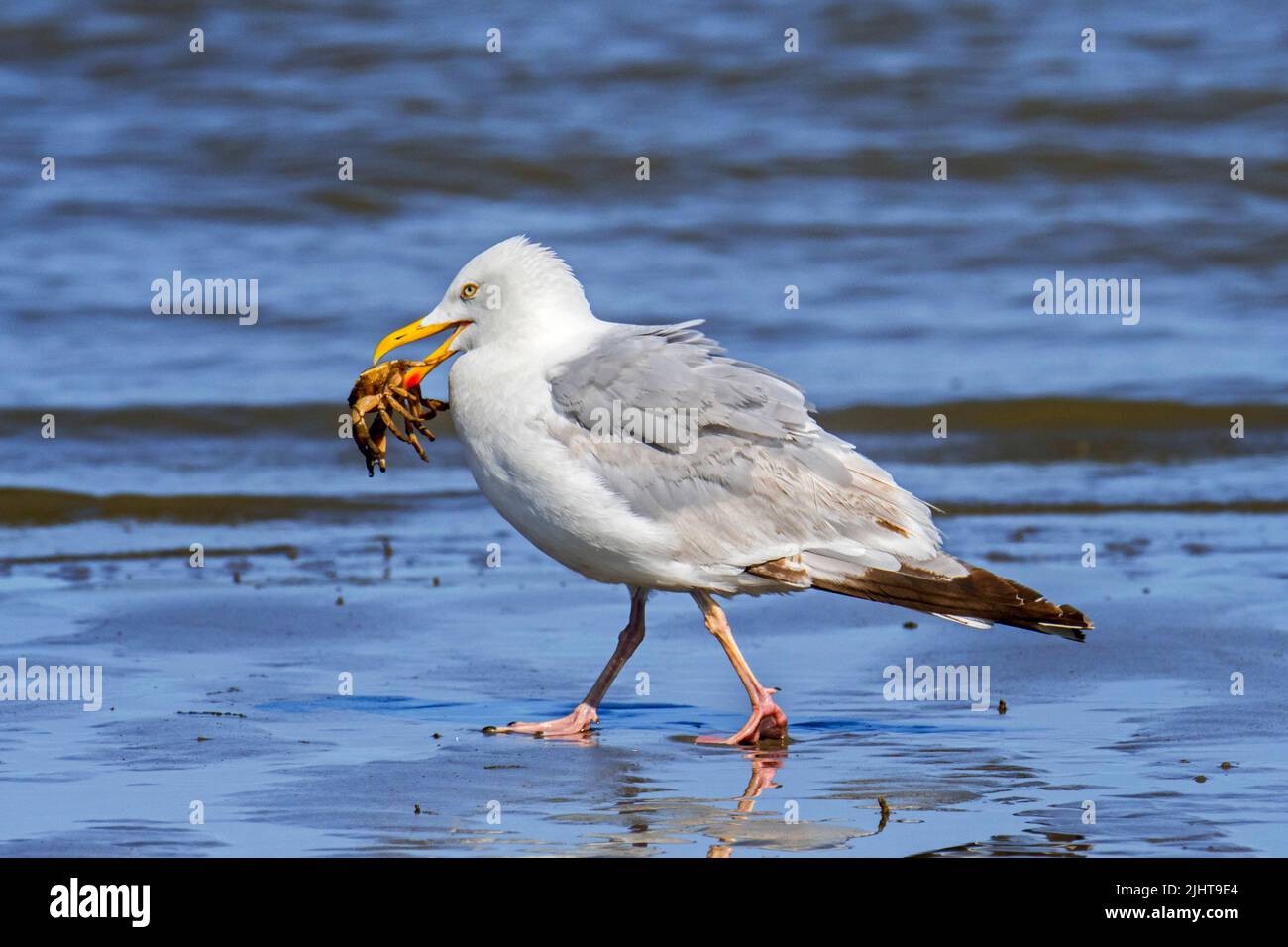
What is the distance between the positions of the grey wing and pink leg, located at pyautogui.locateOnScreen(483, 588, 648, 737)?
55 cm

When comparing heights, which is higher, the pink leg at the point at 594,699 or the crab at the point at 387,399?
the crab at the point at 387,399

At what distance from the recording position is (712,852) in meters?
4.75

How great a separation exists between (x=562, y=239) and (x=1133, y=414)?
19.7 feet

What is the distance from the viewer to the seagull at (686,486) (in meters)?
5.99

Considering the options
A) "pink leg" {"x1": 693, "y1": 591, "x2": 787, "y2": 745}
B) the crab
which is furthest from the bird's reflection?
the crab

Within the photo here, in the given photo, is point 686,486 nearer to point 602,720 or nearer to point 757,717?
point 757,717

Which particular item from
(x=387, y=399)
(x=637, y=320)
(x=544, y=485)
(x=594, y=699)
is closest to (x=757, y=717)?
(x=594, y=699)

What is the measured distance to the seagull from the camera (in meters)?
5.99

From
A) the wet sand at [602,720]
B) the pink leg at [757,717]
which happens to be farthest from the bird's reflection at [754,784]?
the pink leg at [757,717]

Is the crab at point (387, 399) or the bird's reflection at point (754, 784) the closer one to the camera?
the bird's reflection at point (754, 784)

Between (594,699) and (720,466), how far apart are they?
34.8 inches

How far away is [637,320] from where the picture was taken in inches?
554

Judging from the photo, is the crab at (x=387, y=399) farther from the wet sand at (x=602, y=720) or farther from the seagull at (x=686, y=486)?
the wet sand at (x=602, y=720)
